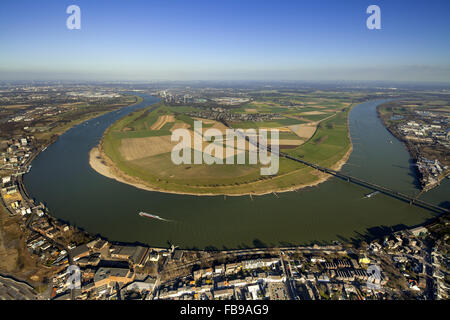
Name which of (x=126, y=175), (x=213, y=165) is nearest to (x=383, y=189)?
(x=213, y=165)

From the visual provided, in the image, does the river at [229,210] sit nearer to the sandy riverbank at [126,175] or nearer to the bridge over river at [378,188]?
the sandy riverbank at [126,175]

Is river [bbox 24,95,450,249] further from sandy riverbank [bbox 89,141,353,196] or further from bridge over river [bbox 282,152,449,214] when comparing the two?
bridge over river [bbox 282,152,449,214]

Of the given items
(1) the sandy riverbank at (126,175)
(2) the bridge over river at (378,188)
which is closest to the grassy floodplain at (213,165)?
(1) the sandy riverbank at (126,175)

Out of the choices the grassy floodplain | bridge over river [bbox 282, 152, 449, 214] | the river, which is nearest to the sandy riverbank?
the grassy floodplain

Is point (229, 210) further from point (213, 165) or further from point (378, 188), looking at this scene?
point (378, 188)

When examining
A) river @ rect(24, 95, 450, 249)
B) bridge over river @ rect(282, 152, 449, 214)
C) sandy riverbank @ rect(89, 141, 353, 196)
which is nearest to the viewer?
river @ rect(24, 95, 450, 249)
